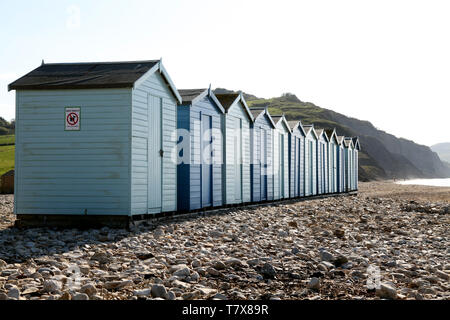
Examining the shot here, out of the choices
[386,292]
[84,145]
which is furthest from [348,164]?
[386,292]

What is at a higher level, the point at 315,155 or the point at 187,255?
the point at 315,155

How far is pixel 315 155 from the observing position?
28703 mm

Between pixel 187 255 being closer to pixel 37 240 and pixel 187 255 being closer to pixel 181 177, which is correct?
pixel 37 240

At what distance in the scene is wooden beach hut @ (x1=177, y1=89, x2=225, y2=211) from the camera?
1425cm

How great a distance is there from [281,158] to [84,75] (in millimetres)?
12257

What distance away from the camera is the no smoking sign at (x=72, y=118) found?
11664 millimetres

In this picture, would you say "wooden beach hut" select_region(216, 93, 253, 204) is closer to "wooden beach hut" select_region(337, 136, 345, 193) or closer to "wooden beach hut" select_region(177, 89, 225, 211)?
"wooden beach hut" select_region(177, 89, 225, 211)

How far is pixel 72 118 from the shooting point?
11.7m

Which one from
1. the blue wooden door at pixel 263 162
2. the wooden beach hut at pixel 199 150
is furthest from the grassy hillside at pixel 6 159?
the wooden beach hut at pixel 199 150

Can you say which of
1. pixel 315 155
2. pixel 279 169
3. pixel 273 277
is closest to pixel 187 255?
pixel 273 277

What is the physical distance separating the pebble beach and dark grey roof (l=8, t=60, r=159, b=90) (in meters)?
3.22

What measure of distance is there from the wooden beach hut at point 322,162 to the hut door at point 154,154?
17568mm

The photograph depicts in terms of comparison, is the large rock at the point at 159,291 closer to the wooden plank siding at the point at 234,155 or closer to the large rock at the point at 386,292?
the large rock at the point at 386,292

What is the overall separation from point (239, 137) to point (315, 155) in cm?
1148
